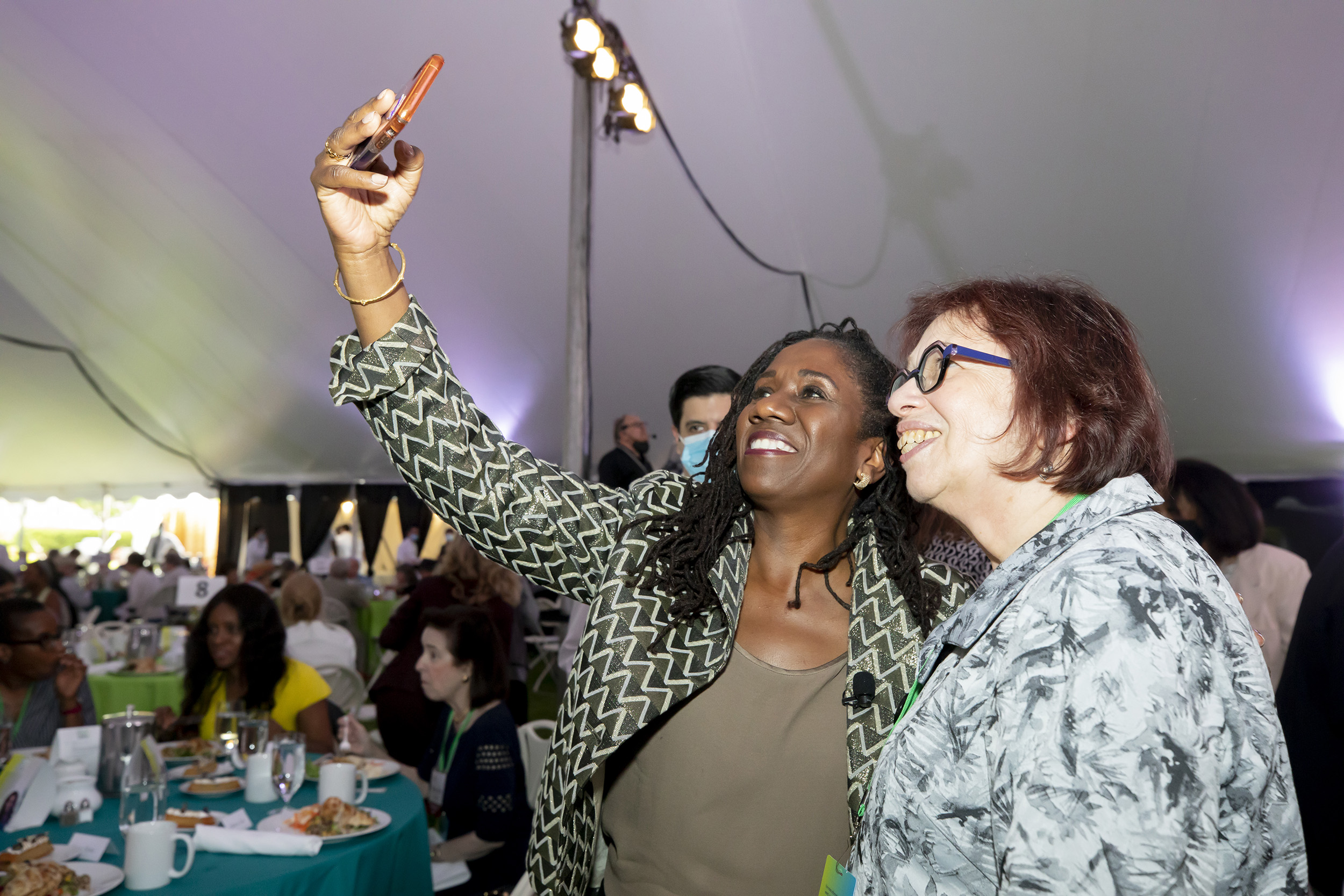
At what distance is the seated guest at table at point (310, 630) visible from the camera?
15.4ft

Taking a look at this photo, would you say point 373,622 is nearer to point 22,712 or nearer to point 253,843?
point 22,712

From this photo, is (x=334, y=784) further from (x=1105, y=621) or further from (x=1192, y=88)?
(x=1192, y=88)

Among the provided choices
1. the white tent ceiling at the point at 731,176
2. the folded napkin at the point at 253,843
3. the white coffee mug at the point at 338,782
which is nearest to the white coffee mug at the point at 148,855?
the folded napkin at the point at 253,843

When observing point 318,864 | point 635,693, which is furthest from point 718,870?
point 318,864

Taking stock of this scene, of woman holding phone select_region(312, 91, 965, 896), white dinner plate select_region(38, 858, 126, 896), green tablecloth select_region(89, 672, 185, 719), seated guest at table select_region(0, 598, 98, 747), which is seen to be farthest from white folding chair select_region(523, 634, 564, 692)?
woman holding phone select_region(312, 91, 965, 896)

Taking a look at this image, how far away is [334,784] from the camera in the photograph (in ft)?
7.96

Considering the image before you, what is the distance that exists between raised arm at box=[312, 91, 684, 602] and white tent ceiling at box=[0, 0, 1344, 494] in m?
3.23

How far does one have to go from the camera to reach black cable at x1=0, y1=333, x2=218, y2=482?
44.4 ft

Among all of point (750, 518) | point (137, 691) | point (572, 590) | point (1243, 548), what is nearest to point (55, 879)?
point (572, 590)

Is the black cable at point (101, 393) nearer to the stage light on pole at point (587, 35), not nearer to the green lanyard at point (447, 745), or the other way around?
the stage light on pole at point (587, 35)

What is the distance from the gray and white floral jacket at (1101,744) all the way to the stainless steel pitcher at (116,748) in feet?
7.74

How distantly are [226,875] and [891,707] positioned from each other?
147cm

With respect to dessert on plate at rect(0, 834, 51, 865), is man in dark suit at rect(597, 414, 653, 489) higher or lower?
higher

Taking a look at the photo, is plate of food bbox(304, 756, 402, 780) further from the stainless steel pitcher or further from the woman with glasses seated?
the woman with glasses seated
